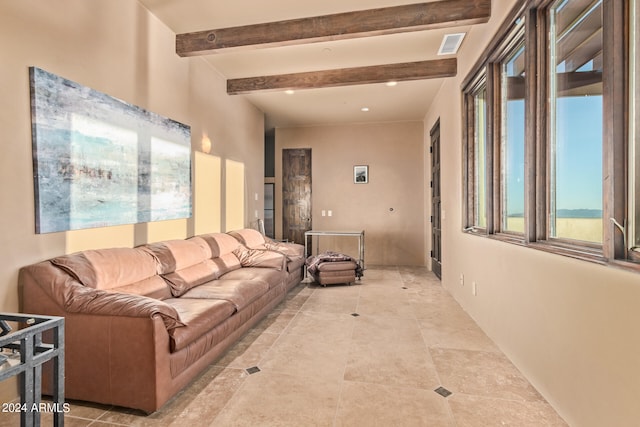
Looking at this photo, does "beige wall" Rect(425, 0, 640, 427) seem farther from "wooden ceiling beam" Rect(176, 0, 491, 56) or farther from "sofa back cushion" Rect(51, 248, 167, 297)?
"sofa back cushion" Rect(51, 248, 167, 297)

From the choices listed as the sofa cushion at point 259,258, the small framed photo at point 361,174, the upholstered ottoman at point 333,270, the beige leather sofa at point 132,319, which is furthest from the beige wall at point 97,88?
the small framed photo at point 361,174

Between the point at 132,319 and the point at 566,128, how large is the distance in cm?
279

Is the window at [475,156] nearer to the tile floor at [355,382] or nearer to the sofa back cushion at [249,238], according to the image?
the tile floor at [355,382]

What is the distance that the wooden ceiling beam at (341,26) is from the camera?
2.80 meters

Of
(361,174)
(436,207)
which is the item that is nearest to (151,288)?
(436,207)

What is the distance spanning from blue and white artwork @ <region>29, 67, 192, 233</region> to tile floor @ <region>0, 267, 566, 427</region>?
1325 mm

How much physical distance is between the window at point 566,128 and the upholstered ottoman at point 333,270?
2166 mm

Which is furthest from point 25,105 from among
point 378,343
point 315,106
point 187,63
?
point 315,106

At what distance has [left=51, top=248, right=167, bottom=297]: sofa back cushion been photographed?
2.09m

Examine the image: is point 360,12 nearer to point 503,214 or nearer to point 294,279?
point 503,214

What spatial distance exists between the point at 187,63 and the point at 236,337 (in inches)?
122

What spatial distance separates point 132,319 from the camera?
1.78 metres

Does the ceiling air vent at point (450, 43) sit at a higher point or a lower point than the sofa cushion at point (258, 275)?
higher

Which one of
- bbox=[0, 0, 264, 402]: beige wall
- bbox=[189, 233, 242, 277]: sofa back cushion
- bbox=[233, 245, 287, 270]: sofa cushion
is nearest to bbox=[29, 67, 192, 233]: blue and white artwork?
bbox=[0, 0, 264, 402]: beige wall
